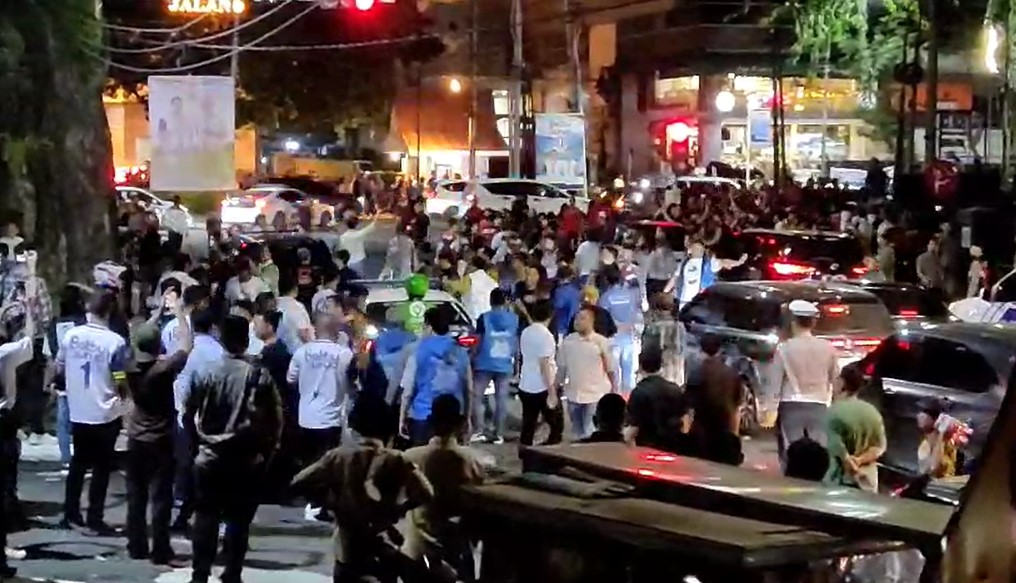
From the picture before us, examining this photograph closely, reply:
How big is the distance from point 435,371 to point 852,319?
18.5 ft

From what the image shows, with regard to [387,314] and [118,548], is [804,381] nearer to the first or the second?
[387,314]

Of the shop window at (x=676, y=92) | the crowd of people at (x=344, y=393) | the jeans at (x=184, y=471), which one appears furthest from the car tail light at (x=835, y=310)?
the shop window at (x=676, y=92)

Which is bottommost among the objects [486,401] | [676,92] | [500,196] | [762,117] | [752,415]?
[752,415]

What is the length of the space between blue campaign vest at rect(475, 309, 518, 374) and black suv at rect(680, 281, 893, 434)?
2.12 m

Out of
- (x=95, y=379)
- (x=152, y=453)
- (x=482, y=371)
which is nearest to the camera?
(x=152, y=453)

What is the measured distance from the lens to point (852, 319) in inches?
648

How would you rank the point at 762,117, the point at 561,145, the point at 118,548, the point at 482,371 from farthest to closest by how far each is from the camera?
the point at 762,117 < the point at 561,145 < the point at 482,371 < the point at 118,548

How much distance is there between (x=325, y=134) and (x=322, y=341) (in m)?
51.3

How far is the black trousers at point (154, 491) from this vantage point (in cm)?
1120

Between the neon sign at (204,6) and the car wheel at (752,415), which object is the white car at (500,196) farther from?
the car wheel at (752,415)

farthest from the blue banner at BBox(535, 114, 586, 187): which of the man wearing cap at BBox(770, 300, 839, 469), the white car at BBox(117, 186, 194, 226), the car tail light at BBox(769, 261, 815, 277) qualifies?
the man wearing cap at BBox(770, 300, 839, 469)

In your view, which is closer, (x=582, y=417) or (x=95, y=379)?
(x=95, y=379)

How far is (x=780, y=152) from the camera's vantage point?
50000 mm

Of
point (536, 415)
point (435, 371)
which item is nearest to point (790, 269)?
point (536, 415)
